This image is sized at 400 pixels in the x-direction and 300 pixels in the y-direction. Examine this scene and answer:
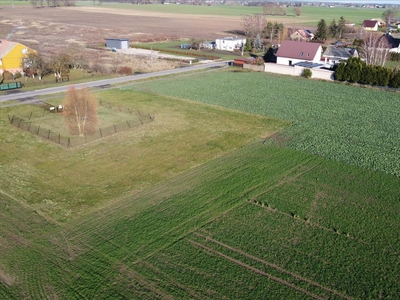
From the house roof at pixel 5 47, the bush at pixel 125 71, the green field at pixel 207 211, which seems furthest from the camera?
the bush at pixel 125 71

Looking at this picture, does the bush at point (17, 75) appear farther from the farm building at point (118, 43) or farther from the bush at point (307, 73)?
the bush at point (307, 73)

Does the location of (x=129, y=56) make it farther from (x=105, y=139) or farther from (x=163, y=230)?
(x=163, y=230)

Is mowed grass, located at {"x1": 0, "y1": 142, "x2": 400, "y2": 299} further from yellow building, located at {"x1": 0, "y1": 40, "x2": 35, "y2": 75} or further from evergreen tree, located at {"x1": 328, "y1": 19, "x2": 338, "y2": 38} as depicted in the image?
evergreen tree, located at {"x1": 328, "y1": 19, "x2": 338, "y2": 38}

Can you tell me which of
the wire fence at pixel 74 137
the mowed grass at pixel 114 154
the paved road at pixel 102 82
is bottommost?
the mowed grass at pixel 114 154

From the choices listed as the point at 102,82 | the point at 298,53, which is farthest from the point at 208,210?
the point at 298,53

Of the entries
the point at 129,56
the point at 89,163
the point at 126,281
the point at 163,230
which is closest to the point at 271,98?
the point at 89,163

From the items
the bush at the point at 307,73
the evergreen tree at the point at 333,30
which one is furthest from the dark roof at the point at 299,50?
the evergreen tree at the point at 333,30
